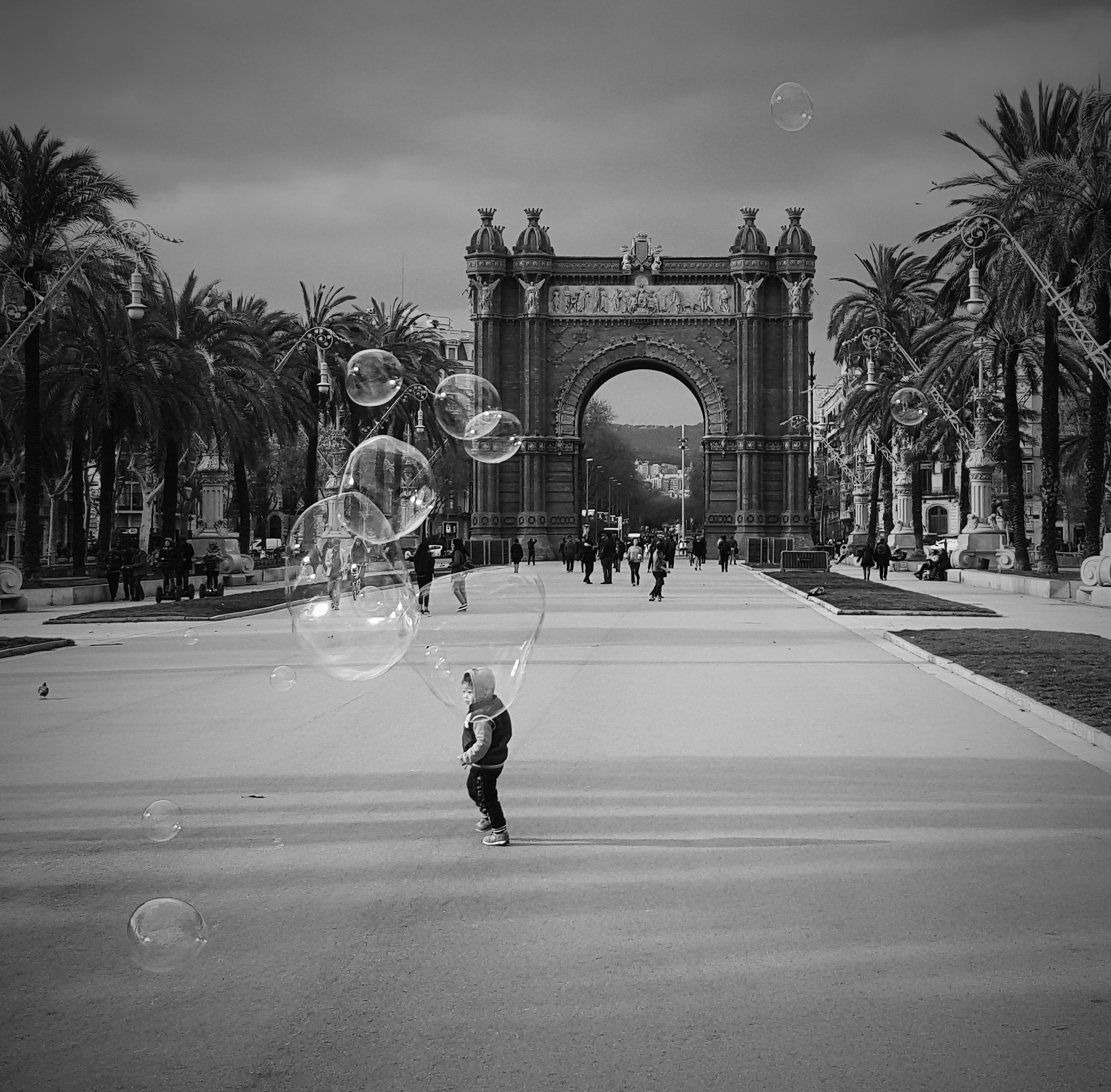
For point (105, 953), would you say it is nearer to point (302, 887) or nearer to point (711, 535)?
point (302, 887)

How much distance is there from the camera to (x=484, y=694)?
6352 millimetres

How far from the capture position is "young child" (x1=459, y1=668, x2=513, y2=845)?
6.35m

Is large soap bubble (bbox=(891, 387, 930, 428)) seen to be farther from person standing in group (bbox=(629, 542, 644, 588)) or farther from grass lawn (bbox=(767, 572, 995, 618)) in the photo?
person standing in group (bbox=(629, 542, 644, 588))

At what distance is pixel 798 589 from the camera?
1464 inches

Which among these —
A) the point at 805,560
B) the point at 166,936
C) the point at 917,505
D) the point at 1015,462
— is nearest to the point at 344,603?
the point at 166,936

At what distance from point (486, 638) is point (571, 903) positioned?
1981mm

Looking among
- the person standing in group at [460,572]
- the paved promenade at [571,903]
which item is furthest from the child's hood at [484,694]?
the person standing in group at [460,572]

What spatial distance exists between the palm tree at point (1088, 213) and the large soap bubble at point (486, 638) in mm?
23362

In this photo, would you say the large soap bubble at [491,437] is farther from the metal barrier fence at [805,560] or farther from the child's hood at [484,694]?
the metal barrier fence at [805,560]

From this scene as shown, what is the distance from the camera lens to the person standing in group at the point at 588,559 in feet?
136

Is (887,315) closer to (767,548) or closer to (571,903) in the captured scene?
(767,548)

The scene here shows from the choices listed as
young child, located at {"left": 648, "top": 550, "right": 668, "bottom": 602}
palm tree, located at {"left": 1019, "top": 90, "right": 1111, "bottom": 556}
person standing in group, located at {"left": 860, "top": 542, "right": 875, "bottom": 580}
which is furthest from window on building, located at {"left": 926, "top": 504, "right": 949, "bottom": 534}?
young child, located at {"left": 648, "top": 550, "right": 668, "bottom": 602}

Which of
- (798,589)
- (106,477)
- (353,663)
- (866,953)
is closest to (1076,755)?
(866,953)

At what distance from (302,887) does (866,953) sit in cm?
247
